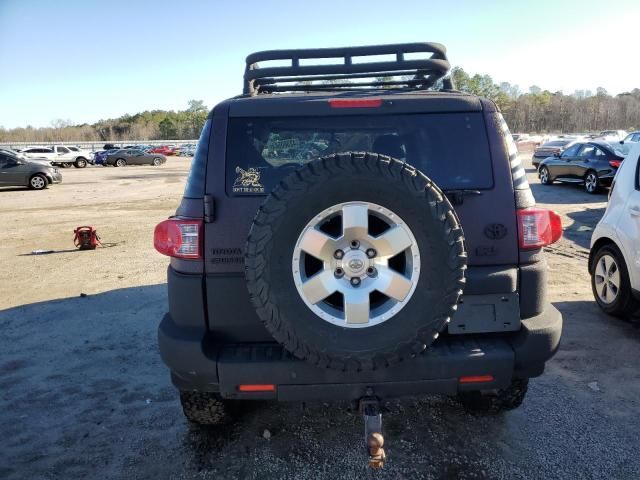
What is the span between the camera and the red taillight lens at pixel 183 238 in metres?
2.53

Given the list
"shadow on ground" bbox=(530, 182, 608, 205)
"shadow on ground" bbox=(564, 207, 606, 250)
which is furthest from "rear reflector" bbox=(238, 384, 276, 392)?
"shadow on ground" bbox=(530, 182, 608, 205)

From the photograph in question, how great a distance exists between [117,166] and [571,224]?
38940 mm

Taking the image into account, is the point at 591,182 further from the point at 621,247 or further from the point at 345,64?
the point at 345,64

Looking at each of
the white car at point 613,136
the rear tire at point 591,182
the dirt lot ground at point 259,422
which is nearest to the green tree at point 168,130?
the white car at point 613,136

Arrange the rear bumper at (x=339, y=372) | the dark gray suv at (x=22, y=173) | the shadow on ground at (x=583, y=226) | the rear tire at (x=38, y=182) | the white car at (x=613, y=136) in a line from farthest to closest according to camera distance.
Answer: the white car at (x=613, y=136)
the rear tire at (x=38, y=182)
the dark gray suv at (x=22, y=173)
the shadow on ground at (x=583, y=226)
the rear bumper at (x=339, y=372)

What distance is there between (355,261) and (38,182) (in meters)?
22.5

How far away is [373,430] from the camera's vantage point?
2.37 metres

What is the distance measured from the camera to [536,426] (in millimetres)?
3148

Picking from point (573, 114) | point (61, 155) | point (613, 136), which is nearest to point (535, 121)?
point (573, 114)

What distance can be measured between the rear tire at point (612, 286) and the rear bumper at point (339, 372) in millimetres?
2777

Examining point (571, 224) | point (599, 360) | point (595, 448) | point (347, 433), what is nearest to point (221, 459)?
point (347, 433)

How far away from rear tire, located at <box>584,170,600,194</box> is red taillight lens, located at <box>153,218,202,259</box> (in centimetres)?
1534

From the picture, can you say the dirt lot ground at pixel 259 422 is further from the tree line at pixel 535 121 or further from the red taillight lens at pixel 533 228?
the tree line at pixel 535 121

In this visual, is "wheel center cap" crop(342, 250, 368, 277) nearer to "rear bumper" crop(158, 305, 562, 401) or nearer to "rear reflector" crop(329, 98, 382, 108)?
"rear bumper" crop(158, 305, 562, 401)
